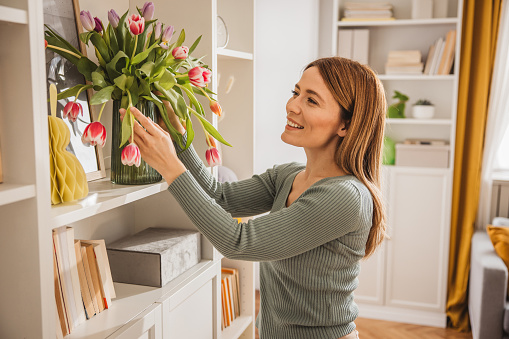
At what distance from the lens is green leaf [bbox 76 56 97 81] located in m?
1.25

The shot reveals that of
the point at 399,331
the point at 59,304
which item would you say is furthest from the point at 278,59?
the point at 59,304

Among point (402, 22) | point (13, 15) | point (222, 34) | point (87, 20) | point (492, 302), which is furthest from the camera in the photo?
point (402, 22)

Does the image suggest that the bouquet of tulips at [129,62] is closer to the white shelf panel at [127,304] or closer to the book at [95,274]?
the book at [95,274]

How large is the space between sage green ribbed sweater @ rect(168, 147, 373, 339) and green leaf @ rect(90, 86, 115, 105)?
0.26m

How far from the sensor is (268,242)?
4.09 ft

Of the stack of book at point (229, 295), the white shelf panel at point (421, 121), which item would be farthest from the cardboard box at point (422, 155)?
the stack of book at point (229, 295)

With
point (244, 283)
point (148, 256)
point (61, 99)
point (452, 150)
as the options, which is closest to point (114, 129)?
point (61, 99)

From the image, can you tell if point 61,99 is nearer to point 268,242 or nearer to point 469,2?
point 268,242

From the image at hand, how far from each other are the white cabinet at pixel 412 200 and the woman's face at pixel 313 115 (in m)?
2.08

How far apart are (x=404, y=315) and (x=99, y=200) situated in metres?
2.88

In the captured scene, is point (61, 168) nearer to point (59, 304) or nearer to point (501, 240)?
point (59, 304)

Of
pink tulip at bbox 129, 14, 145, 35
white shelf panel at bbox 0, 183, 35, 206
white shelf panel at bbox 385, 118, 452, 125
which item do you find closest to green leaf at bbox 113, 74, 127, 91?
pink tulip at bbox 129, 14, 145, 35

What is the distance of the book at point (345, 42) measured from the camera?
3.47 m

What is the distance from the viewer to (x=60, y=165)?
1091mm
